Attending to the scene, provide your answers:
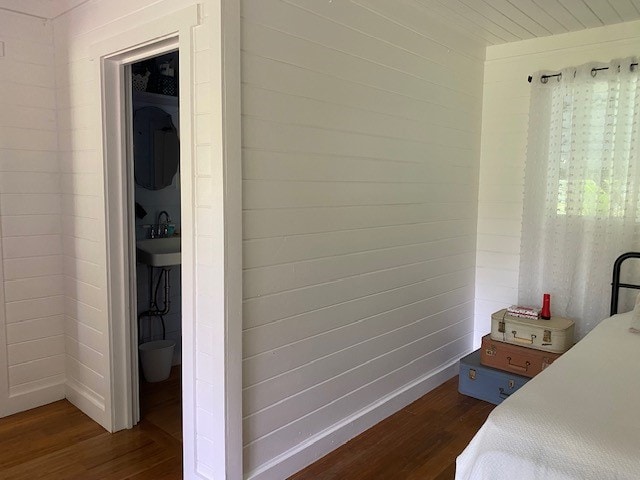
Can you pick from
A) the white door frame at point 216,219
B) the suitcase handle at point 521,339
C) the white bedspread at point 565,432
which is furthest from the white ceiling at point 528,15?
the white bedspread at point 565,432

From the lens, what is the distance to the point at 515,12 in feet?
9.86

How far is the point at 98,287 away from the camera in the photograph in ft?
9.29

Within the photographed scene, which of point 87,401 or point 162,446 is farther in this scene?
point 87,401

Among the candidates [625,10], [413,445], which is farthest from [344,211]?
[625,10]

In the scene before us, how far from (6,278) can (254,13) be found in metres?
2.08

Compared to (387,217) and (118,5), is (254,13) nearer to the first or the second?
(118,5)

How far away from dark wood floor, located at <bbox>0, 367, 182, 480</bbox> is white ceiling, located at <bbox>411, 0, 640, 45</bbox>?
2.74 metres

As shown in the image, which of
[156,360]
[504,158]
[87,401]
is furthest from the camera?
[504,158]

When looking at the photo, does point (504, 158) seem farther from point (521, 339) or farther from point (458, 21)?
point (521, 339)

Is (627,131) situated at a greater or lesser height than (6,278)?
greater

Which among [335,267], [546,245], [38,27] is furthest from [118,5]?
[546,245]

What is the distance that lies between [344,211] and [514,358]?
1.53 metres

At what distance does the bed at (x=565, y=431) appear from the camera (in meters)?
1.47

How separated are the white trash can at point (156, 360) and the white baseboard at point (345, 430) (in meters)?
1.42
